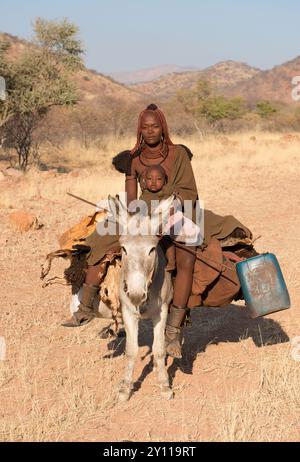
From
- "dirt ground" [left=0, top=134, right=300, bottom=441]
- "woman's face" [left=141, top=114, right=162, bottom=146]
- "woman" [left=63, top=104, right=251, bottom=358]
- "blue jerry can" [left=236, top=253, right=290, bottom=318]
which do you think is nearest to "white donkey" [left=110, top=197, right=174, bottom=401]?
"woman" [left=63, top=104, right=251, bottom=358]

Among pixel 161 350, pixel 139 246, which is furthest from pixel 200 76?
pixel 139 246

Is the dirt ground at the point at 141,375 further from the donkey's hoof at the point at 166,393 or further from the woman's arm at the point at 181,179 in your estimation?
the woman's arm at the point at 181,179

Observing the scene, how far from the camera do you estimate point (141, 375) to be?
531cm

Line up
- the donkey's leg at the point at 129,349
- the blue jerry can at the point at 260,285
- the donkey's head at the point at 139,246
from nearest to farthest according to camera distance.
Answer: the donkey's head at the point at 139,246
the donkey's leg at the point at 129,349
the blue jerry can at the point at 260,285

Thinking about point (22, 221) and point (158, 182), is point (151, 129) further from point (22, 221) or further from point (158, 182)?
point (22, 221)

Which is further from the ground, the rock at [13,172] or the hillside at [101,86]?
the hillside at [101,86]

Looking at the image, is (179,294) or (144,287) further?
(179,294)

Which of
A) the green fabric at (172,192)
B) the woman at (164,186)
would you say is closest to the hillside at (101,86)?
the woman at (164,186)

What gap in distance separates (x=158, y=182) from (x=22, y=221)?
22.4ft

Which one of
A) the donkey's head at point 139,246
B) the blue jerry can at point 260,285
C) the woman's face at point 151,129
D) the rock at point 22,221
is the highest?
the woman's face at point 151,129

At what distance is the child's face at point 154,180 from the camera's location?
461 centimetres

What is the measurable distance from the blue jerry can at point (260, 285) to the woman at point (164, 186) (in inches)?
18.7

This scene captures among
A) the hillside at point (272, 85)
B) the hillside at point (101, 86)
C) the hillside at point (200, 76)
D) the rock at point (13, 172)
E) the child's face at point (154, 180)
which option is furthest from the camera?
the hillside at point (200, 76)

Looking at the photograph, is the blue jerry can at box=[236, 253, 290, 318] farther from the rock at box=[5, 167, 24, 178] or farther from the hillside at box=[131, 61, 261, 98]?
the hillside at box=[131, 61, 261, 98]
